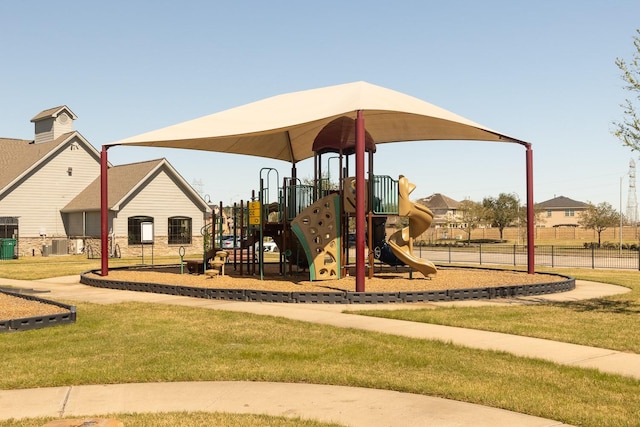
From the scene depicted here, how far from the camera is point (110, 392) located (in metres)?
7.11

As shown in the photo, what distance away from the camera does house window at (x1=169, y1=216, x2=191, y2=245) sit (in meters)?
46.7

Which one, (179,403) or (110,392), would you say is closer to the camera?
(179,403)

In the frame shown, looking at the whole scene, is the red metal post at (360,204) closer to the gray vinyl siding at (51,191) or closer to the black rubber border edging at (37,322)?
the black rubber border edging at (37,322)

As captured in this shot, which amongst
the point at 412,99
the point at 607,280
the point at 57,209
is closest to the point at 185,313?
the point at 412,99

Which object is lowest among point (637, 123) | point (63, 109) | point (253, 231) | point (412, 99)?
point (253, 231)

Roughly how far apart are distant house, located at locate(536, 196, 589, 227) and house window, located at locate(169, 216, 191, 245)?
324ft

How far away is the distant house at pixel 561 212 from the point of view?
426 ft

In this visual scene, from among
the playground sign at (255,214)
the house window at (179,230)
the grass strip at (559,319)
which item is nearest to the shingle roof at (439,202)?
the house window at (179,230)

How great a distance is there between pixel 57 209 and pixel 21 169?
142 inches

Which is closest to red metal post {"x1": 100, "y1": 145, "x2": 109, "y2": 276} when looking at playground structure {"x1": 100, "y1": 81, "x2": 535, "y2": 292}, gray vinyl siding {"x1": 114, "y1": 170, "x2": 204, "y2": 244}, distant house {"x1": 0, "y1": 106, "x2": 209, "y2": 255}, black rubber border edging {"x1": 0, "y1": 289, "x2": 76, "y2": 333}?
playground structure {"x1": 100, "y1": 81, "x2": 535, "y2": 292}

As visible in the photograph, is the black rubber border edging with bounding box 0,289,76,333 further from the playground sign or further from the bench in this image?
the bench

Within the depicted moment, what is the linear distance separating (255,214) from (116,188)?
28.1 metres

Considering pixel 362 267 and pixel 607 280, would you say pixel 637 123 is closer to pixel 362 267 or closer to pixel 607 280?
pixel 362 267

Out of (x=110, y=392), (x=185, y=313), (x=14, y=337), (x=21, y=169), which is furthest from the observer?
(x=21, y=169)
